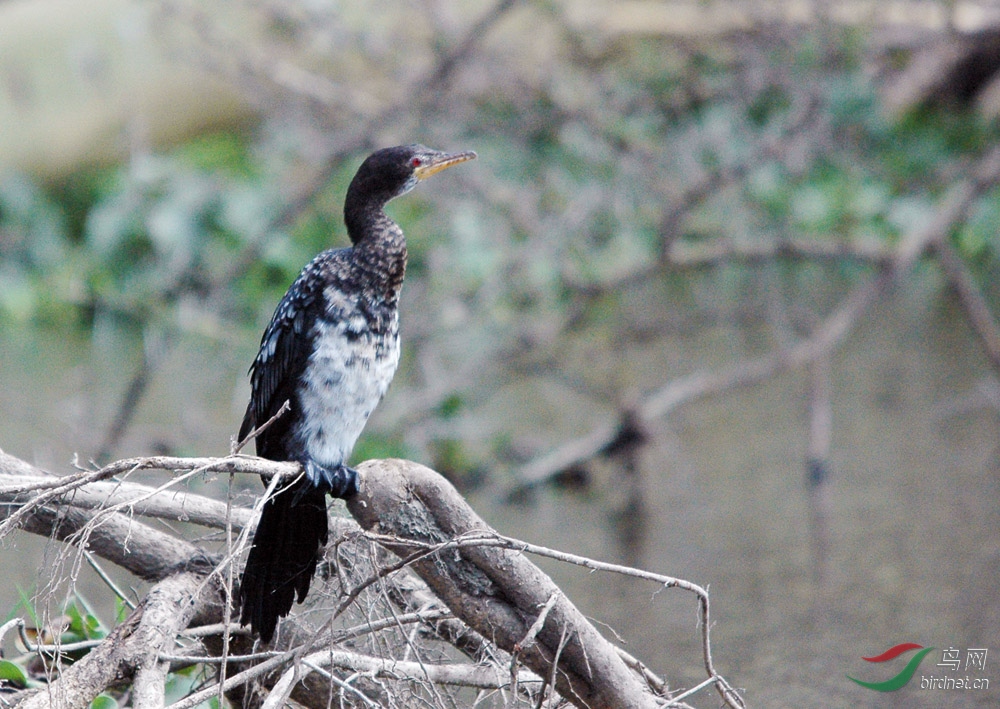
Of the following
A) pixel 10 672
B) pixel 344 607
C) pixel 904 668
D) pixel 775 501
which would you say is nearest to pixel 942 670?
pixel 904 668

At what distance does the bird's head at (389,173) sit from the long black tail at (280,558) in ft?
2.17

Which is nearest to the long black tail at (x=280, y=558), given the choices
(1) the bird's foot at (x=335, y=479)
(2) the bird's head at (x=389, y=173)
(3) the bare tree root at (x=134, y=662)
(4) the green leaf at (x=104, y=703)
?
(1) the bird's foot at (x=335, y=479)

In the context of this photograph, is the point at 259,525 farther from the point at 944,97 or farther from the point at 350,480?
the point at 944,97

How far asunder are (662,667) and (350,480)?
4.26 feet

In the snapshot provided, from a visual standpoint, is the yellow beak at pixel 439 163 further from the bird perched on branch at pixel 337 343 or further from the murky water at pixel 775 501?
the murky water at pixel 775 501

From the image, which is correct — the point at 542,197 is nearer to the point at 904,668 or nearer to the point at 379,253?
the point at 904,668

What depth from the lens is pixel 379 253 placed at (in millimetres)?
2340

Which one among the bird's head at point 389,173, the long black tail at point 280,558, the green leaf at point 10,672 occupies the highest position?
the bird's head at point 389,173

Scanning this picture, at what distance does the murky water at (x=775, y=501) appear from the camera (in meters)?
3.18

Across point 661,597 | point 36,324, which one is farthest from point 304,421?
point 36,324

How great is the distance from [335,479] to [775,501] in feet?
9.33

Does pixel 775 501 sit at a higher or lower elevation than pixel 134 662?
higher

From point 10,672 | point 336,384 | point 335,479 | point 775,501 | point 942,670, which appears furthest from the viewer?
point 775,501


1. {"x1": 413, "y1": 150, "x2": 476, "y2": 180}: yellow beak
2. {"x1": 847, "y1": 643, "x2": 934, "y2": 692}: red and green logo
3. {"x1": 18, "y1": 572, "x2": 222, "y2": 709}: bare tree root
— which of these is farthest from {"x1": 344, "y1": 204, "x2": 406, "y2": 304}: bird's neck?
{"x1": 847, "y1": 643, "x2": 934, "y2": 692}: red and green logo
